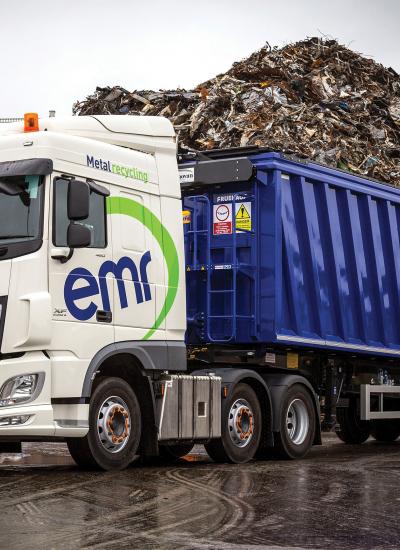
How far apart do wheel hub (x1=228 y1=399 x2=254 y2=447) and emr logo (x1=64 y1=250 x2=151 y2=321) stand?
2.00 meters

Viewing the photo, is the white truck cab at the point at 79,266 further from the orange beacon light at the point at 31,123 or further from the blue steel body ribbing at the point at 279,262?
the blue steel body ribbing at the point at 279,262

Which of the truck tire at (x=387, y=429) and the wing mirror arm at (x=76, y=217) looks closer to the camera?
the wing mirror arm at (x=76, y=217)

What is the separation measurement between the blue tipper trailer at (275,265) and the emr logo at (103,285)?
1908mm

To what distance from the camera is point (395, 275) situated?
16.0m

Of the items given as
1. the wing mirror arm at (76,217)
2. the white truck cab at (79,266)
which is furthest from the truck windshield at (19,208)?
the wing mirror arm at (76,217)

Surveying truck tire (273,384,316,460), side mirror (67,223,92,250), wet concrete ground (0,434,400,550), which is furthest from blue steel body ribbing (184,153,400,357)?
side mirror (67,223,92,250)

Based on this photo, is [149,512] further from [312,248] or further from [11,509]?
[312,248]

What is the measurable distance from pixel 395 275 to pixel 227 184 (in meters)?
3.41

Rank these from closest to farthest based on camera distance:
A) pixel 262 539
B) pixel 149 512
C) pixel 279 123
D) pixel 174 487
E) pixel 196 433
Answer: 1. pixel 262 539
2. pixel 149 512
3. pixel 174 487
4. pixel 196 433
5. pixel 279 123

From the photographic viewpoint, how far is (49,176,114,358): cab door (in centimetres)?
1076

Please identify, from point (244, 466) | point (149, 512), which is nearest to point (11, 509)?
point (149, 512)

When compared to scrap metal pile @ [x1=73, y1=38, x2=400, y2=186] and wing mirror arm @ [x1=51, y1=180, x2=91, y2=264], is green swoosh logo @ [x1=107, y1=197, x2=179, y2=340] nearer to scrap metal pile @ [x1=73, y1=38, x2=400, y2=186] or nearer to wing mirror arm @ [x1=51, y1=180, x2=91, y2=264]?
wing mirror arm @ [x1=51, y1=180, x2=91, y2=264]

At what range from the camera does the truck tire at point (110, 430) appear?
11.1 meters

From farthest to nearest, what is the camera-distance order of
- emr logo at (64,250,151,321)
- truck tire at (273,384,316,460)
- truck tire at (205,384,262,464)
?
truck tire at (273,384,316,460) < truck tire at (205,384,262,464) < emr logo at (64,250,151,321)
